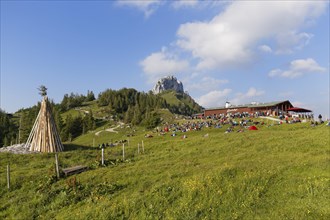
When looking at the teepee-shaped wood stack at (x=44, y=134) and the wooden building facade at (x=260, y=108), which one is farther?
the wooden building facade at (x=260, y=108)

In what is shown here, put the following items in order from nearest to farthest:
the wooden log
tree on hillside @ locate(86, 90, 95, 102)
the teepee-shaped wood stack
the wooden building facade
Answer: the wooden log, the teepee-shaped wood stack, the wooden building facade, tree on hillside @ locate(86, 90, 95, 102)

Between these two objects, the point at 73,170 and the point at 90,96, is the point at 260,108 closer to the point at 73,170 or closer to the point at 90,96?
the point at 73,170

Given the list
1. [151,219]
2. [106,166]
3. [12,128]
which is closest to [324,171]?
[151,219]

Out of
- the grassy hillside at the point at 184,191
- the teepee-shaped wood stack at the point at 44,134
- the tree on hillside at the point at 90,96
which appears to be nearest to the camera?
the grassy hillside at the point at 184,191

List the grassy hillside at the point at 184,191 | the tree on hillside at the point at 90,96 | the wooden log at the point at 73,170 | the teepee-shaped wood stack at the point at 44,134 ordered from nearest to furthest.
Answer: the grassy hillside at the point at 184,191 < the wooden log at the point at 73,170 < the teepee-shaped wood stack at the point at 44,134 < the tree on hillside at the point at 90,96

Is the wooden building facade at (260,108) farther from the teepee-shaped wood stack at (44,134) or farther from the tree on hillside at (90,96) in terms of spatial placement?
the tree on hillside at (90,96)

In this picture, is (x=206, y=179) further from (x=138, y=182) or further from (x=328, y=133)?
(x=328, y=133)

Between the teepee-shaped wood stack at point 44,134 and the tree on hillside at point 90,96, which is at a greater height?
the tree on hillside at point 90,96

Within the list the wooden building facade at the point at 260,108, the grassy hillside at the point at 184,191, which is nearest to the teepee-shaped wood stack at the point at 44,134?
the grassy hillside at the point at 184,191

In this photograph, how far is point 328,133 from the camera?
88.9ft

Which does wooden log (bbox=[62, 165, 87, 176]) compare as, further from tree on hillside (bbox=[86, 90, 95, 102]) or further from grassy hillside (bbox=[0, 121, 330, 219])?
tree on hillside (bbox=[86, 90, 95, 102])

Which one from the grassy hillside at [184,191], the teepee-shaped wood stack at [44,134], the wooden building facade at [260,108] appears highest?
the wooden building facade at [260,108]

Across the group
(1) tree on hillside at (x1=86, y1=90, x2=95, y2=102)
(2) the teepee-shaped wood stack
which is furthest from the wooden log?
(1) tree on hillside at (x1=86, y1=90, x2=95, y2=102)

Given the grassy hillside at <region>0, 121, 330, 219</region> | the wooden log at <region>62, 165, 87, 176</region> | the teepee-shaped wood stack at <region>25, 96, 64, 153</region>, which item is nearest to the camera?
the grassy hillside at <region>0, 121, 330, 219</region>
